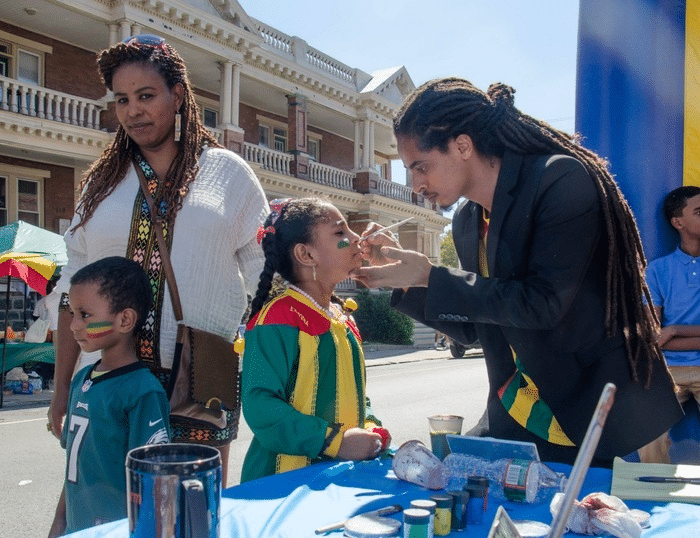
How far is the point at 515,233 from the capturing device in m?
1.99

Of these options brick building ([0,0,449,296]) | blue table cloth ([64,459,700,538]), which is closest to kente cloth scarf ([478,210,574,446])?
blue table cloth ([64,459,700,538])

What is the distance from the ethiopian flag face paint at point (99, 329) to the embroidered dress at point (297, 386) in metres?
0.49

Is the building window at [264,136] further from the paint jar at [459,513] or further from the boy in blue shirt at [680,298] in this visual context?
the paint jar at [459,513]

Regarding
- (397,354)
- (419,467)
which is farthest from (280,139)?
(419,467)

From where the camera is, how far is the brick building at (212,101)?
47.7ft

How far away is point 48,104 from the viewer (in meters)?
14.3

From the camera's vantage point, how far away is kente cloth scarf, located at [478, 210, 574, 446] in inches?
80.3

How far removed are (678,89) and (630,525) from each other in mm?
2914

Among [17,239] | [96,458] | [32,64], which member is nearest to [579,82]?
[96,458]

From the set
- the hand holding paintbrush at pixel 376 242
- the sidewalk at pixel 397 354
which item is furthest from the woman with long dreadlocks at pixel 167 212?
the sidewalk at pixel 397 354

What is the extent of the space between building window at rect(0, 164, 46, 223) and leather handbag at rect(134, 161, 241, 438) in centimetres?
1419

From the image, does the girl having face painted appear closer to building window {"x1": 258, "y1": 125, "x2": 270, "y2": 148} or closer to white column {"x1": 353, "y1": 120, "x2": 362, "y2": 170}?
building window {"x1": 258, "y1": 125, "x2": 270, "y2": 148}

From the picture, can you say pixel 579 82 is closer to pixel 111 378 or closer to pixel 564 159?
pixel 564 159

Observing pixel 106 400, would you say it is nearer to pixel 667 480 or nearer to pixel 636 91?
pixel 667 480
